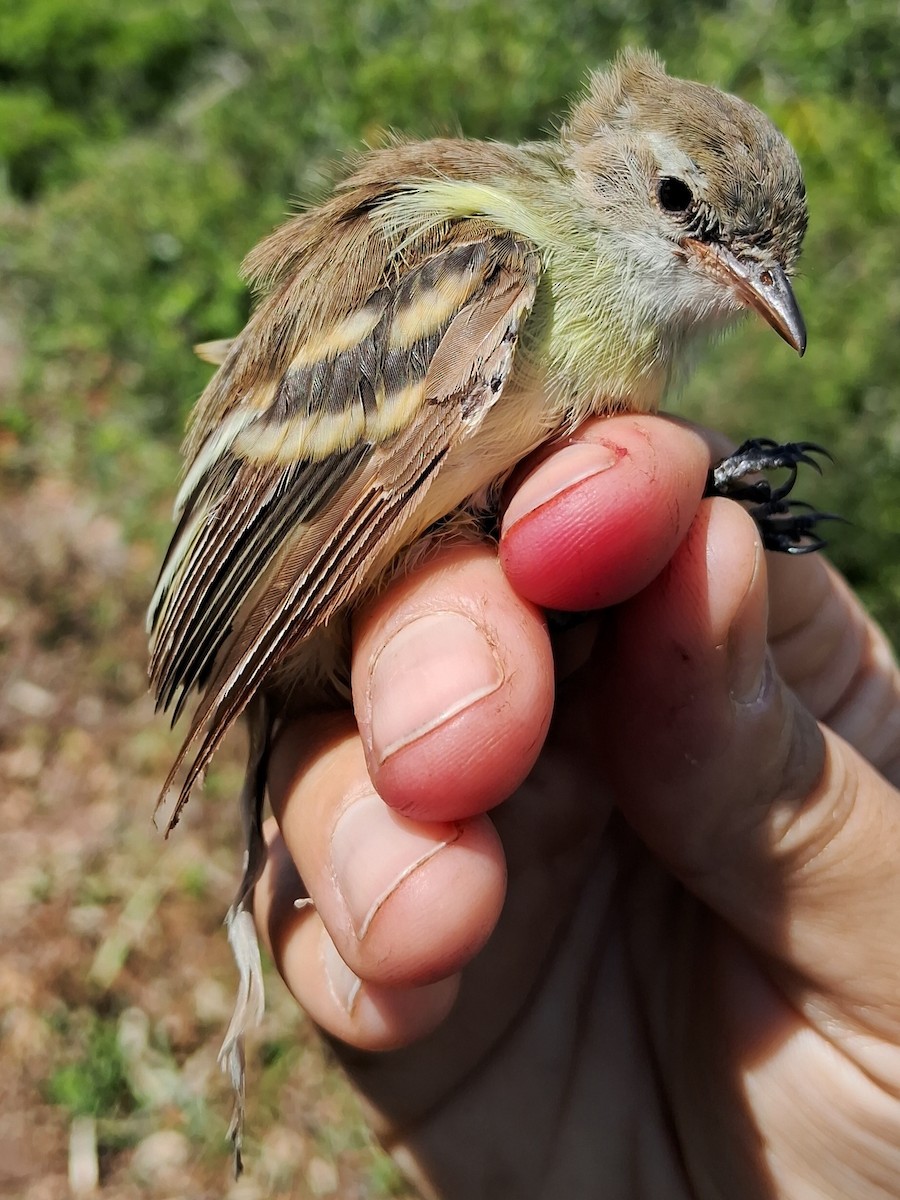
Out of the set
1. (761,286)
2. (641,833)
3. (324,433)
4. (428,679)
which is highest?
(761,286)

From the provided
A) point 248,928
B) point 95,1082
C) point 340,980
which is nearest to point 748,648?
point 340,980

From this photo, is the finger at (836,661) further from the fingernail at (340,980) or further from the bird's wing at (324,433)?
the fingernail at (340,980)

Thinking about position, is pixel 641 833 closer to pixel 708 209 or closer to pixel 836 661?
pixel 836 661

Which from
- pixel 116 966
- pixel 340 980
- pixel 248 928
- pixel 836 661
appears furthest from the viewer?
pixel 116 966

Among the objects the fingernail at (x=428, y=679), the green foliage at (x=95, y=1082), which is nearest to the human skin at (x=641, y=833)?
the fingernail at (x=428, y=679)

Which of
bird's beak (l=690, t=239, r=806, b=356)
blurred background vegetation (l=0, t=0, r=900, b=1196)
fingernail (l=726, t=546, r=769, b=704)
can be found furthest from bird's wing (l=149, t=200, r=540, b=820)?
blurred background vegetation (l=0, t=0, r=900, b=1196)

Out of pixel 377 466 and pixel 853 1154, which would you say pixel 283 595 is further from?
pixel 853 1154

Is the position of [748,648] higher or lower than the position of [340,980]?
higher
